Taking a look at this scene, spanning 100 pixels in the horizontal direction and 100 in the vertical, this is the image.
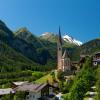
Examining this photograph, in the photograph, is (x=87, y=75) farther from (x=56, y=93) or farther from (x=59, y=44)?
(x=59, y=44)

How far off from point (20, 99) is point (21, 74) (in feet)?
309

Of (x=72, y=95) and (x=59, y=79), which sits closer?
(x=72, y=95)

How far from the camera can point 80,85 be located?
84.4 meters

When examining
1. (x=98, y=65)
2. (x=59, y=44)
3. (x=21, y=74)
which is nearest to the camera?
(x=98, y=65)

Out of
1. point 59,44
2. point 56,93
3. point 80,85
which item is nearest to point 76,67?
point 59,44

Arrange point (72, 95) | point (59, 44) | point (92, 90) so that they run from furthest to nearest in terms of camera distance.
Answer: point (59, 44)
point (92, 90)
point (72, 95)

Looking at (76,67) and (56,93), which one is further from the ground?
(76,67)

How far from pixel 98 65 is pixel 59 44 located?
132ft

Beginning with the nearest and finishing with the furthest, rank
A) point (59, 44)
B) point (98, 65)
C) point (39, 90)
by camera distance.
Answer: point (39, 90) → point (98, 65) → point (59, 44)

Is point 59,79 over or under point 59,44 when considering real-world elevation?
under

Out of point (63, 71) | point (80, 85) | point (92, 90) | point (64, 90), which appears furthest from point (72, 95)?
point (63, 71)

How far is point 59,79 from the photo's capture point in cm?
12812

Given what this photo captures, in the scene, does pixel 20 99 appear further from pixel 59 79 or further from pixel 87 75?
pixel 59 79

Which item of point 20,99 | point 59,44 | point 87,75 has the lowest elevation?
point 20,99
